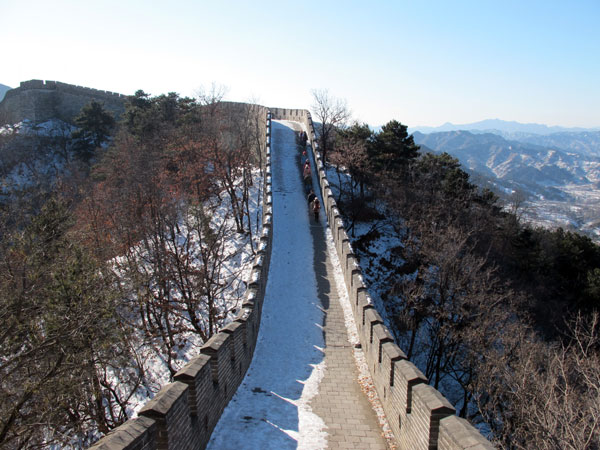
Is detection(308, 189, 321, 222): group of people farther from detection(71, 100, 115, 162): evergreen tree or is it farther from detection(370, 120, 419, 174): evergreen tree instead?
detection(71, 100, 115, 162): evergreen tree

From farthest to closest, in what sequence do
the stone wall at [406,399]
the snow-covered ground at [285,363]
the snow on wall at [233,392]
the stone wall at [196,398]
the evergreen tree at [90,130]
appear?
1. the evergreen tree at [90,130]
2. the snow-covered ground at [285,363]
3. the stone wall at [406,399]
4. the snow on wall at [233,392]
5. the stone wall at [196,398]

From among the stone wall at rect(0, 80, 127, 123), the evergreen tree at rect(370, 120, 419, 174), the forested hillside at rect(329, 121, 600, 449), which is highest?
the stone wall at rect(0, 80, 127, 123)

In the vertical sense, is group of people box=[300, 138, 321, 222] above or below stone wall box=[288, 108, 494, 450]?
above

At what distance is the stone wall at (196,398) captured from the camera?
16.1 ft

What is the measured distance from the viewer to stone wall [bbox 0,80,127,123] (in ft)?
156

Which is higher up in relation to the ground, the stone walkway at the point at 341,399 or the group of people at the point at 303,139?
the group of people at the point at 303,139

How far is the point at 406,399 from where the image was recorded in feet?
23.8

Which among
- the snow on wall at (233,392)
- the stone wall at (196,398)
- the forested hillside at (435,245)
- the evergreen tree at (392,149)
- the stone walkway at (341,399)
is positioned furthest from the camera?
the evergreen tree at (392,149)

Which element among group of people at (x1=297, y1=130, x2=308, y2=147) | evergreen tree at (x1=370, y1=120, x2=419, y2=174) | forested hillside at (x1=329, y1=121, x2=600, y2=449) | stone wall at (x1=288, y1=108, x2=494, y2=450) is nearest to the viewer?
stone wall at (x1=288, y1=108, x2=494, y2=450)

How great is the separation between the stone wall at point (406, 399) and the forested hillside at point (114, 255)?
542 cm

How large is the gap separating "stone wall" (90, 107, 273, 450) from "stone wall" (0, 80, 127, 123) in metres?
44.4

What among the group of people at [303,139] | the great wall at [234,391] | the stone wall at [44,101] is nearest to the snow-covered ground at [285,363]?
the great wall at [234,391]

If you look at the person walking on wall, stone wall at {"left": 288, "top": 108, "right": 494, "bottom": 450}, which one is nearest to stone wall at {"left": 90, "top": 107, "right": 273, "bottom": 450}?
stone wall at {"left": 288, "top": 108, "right": 494, "bottom": 450}

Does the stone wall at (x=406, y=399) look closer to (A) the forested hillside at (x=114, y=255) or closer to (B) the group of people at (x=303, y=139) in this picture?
(A) the forested hillside at (x=114, y=255)
